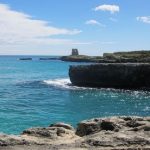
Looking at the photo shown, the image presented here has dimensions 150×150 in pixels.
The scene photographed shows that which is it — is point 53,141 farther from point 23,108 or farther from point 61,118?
point 23,108

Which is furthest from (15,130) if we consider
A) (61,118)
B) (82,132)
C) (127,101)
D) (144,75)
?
(144,75)

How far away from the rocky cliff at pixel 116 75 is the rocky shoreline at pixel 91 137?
49.4 metres

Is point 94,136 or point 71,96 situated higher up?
point 94,136

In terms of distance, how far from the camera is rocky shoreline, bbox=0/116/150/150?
991 centimetres

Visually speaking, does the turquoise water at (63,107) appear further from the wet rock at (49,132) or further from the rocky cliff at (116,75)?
the wet rock at (49,132)

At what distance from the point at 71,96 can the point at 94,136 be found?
39989mm

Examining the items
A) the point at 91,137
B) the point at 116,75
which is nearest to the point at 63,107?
the point at 116,75

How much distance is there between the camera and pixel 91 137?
1052 centimetres

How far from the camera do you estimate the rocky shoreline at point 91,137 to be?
9.91 meters

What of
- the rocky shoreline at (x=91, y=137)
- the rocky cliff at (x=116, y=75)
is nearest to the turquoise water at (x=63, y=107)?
the rocky cliff at (x=116, y=75)

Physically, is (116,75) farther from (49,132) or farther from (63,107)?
(49,132)

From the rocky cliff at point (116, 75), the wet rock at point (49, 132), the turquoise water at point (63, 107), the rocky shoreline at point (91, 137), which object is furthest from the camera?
the rocky cliff at point (116, 75)

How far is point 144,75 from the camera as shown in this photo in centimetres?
6078

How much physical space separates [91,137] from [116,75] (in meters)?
52.1
